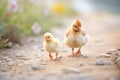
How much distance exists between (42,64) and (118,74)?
1.49 m

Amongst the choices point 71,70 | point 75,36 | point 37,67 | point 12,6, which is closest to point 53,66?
point 37,67

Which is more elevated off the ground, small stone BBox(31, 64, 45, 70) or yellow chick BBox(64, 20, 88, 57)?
yellow chick BBox(64, 20, 88, 57)

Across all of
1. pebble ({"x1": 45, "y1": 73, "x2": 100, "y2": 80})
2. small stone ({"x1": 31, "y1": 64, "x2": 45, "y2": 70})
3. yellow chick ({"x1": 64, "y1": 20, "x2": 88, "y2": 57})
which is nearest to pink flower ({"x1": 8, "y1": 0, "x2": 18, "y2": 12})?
yellow chick ({"x1": 64, "y1": 20, "x2": 88, "y2": 57})

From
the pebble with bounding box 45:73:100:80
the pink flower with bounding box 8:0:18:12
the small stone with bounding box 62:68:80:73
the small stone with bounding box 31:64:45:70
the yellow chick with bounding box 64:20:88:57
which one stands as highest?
the pink flower with bounding box 8:0:18:12

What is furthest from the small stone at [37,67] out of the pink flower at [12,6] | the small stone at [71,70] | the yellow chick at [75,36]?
the pink flower at [12,6]

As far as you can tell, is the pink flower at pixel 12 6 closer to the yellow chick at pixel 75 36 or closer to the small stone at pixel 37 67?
the yellow chick at pixel 75 36

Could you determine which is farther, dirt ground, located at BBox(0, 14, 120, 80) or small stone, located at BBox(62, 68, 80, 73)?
small stone, located at BBox(62, 68, 80, 73)

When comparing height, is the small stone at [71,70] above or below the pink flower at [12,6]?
below

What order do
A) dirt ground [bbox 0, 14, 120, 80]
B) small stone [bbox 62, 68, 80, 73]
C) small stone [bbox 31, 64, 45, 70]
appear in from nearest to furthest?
dirt ground [bbox 0, 14, 120, 80]
small stone [bbox 62, 68, 80, 73]
small stone [bbox 31, 64, 45, 70]

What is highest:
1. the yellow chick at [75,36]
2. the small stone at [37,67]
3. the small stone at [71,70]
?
the yellow chick at [75,36]

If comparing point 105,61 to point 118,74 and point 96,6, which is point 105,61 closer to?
point 118,74

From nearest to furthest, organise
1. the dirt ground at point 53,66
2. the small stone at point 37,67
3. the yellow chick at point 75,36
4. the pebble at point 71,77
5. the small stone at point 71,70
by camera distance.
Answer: the pebble at point 71,77
the dirt ground at point 53,66
the small stone at point 71,70
the small stone at point 37,67
the yellow chick at point 75,36

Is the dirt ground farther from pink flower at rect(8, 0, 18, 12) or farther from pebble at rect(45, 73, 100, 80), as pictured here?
pink flower at rect(8, 0, 18, 12)

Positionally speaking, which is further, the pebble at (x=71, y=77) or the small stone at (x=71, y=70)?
the small stone at (x=71, y=70)
